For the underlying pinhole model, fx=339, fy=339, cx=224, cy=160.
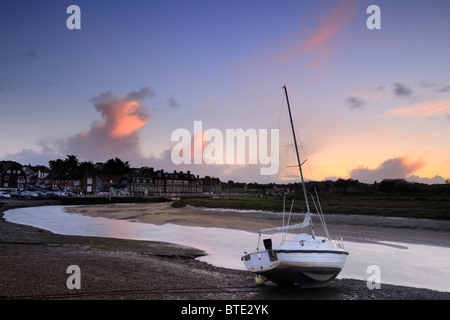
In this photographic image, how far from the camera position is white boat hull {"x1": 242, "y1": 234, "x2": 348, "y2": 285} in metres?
12.1

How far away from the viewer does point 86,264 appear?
49.3 feet

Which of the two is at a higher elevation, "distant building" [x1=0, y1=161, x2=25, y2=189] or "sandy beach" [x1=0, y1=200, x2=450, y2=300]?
"distant building" [x1=0, y1=161, x2=25, y2=189]

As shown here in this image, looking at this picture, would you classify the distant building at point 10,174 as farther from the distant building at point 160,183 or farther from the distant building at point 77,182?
the distant building at point 160,183

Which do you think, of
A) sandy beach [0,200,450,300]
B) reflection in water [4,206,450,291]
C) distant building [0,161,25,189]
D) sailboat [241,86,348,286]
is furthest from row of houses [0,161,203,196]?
sailboat [241,86,348,286]

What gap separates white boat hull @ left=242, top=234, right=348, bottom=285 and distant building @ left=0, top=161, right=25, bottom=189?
14634cm

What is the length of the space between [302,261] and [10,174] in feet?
487

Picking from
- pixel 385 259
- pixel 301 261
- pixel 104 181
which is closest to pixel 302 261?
pixel 301 261

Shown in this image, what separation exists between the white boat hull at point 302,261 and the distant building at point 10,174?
480 ft

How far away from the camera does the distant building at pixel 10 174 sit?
13138 cm

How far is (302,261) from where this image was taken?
39.8 ft

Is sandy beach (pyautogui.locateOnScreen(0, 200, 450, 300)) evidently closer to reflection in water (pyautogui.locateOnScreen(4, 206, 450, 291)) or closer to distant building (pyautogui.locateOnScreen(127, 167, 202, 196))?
reflection in water (pyautogui.locateOnScreen(4, 206, 450, 291))

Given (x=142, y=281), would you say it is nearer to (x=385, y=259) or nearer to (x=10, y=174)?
(x=385, y=259)

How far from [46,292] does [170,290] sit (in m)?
3.92
